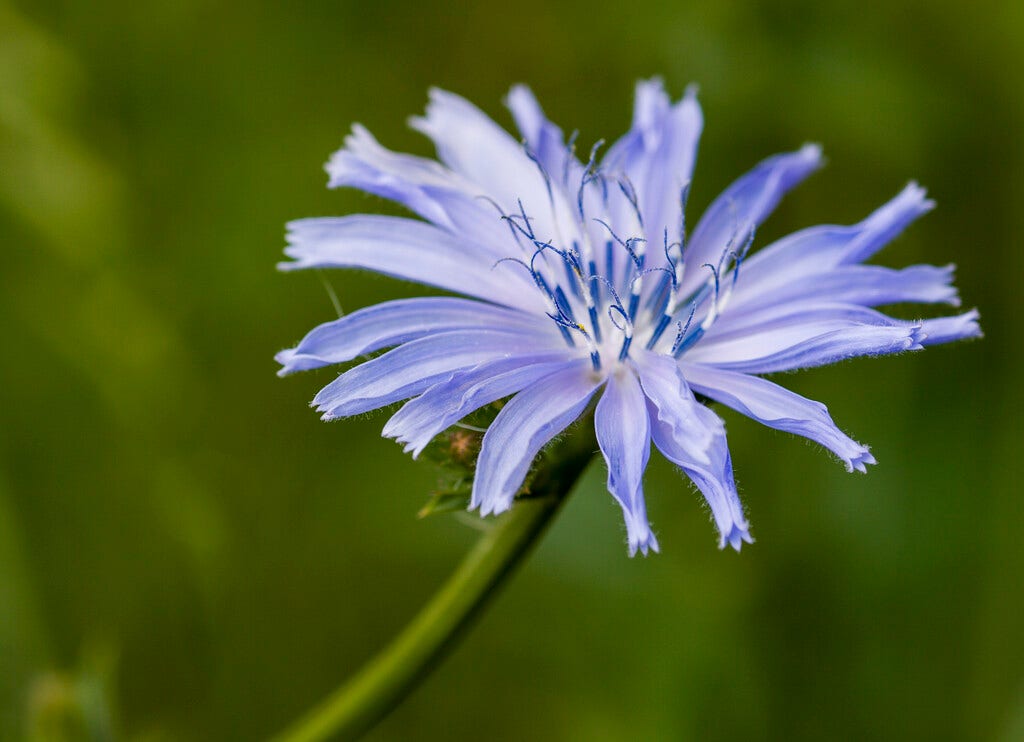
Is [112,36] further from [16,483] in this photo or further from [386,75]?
[16,483]

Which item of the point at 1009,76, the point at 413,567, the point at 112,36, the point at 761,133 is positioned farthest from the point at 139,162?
the point at 1009,76

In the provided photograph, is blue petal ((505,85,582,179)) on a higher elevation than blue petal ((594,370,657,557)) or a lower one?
higher

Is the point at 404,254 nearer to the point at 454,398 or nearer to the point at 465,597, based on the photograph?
the point at 454,398

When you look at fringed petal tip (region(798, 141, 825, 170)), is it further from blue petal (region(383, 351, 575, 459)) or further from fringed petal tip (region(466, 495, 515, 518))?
fringed petal tip (region(466, 495, 515, 518))

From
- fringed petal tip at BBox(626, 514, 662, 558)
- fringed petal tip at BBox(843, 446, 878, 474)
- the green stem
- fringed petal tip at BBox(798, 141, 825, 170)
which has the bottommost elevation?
the green stem

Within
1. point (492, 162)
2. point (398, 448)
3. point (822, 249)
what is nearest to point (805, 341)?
point (822, 249)

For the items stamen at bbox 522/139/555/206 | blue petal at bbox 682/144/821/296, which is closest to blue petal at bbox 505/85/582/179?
stamen at bbox 522/139/555/206

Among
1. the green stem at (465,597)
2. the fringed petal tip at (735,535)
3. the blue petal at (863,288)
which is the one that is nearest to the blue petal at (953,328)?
the blue petal at (863,288)

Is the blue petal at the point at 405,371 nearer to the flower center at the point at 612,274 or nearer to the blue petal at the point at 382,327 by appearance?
the blue petal at the point at 382,327
